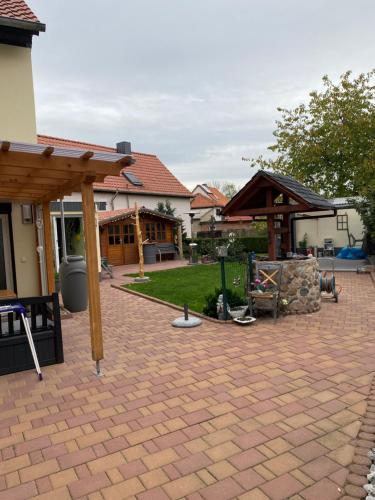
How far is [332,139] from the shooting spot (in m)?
20.7

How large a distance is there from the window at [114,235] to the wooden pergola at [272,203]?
417 inches

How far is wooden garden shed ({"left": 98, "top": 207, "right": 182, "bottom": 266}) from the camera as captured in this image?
57.6 feet

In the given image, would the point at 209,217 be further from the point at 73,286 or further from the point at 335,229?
the point at 73,286

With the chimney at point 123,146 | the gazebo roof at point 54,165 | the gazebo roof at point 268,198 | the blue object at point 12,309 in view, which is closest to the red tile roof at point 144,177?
the chimney at point 123,146

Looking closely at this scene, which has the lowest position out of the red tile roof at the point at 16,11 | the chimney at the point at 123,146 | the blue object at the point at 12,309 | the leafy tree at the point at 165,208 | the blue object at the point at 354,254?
the blue object at the point at 354,254

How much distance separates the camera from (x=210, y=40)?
29.9 ft

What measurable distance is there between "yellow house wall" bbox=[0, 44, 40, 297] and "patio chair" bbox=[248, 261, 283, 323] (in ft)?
16.1

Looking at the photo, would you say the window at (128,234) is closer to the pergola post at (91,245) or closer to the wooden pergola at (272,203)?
the wooden pergola at (272,203)

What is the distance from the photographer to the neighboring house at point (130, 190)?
52.3 ft

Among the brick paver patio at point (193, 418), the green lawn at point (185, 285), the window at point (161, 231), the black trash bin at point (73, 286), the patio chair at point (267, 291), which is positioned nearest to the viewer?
the brick paver patio at point (193, 418)

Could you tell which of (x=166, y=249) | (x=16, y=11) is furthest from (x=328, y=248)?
(x=16, y=11)

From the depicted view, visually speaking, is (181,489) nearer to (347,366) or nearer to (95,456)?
(95,456)

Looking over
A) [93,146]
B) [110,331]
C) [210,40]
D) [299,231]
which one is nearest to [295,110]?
[299,231]

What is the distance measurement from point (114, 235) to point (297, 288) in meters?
12.3
